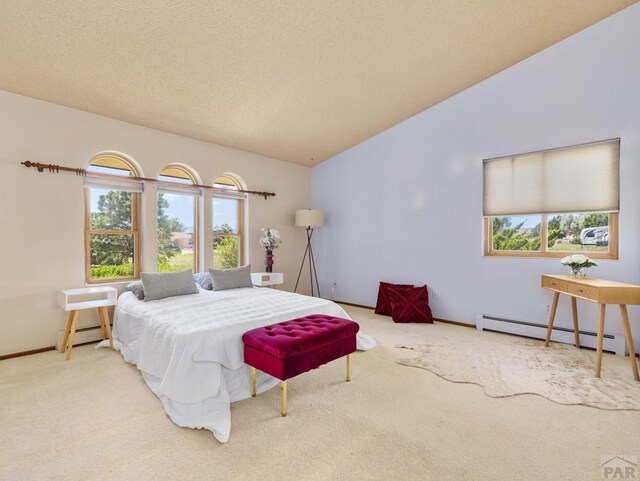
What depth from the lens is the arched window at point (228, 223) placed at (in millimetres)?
5035

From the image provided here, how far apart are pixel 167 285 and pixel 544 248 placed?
4571 millimetres

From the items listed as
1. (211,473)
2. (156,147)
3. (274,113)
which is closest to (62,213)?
(156,147)

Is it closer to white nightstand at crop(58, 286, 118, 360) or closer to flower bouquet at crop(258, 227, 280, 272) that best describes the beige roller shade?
flower bouquet at crop(258, 227, 280, 272)

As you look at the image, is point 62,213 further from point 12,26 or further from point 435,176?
point 435,176

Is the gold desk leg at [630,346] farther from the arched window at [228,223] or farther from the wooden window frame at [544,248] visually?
the arched window at [228,223]

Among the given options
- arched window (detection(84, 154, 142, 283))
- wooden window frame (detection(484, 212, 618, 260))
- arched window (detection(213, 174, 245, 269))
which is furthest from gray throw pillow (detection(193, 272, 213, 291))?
wooden window frame (detection(484, 212, 618, 260))

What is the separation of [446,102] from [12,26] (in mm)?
4685

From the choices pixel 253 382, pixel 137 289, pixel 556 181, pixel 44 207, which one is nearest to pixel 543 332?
pixel 556 181

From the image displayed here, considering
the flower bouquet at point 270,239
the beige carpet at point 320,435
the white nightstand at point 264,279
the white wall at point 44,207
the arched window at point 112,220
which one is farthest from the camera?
the flower bouquet at point 270,239

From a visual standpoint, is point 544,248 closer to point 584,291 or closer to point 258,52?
point 584,291

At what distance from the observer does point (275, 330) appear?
2527 mm

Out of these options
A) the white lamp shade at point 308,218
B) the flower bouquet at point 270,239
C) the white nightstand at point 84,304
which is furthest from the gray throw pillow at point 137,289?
the white lamp shade at point 308,218

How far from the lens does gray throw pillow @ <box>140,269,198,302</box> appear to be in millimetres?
3535

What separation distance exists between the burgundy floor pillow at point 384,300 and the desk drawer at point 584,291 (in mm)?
2074
